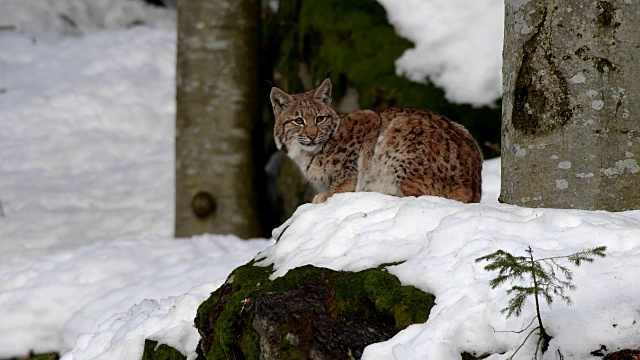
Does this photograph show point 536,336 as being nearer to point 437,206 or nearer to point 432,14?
point 437,206

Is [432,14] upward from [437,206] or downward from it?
upward

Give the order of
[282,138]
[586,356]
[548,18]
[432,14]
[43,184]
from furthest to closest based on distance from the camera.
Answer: [43,184], [432,14], [282,138], [548,18], [586,356]

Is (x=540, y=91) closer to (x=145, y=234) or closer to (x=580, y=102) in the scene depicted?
(x=580, y=102)

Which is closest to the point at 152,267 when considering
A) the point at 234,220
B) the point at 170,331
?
the point at 234,220

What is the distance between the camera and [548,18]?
3977 mm

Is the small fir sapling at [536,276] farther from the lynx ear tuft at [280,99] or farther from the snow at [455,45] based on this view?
the snow at [455,45]

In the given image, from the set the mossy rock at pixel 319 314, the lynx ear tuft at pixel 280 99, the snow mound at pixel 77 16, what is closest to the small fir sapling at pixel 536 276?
the mossy rock at pixel 319 314

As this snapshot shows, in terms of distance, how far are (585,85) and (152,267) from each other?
3.68m

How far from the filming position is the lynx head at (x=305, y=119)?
544cm

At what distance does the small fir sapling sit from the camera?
2.79 m

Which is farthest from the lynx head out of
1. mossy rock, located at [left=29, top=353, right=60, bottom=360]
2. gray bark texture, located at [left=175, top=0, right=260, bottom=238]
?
gray bark texture, located at [left=175, top=0, right=260, bottom=238]

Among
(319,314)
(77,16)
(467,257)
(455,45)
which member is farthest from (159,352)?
(77,16)

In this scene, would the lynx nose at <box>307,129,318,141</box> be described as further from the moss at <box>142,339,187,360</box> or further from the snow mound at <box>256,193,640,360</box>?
the moss at <box>142,339,187,360</box>

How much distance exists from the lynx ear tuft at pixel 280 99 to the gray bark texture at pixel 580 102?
1883 mm
